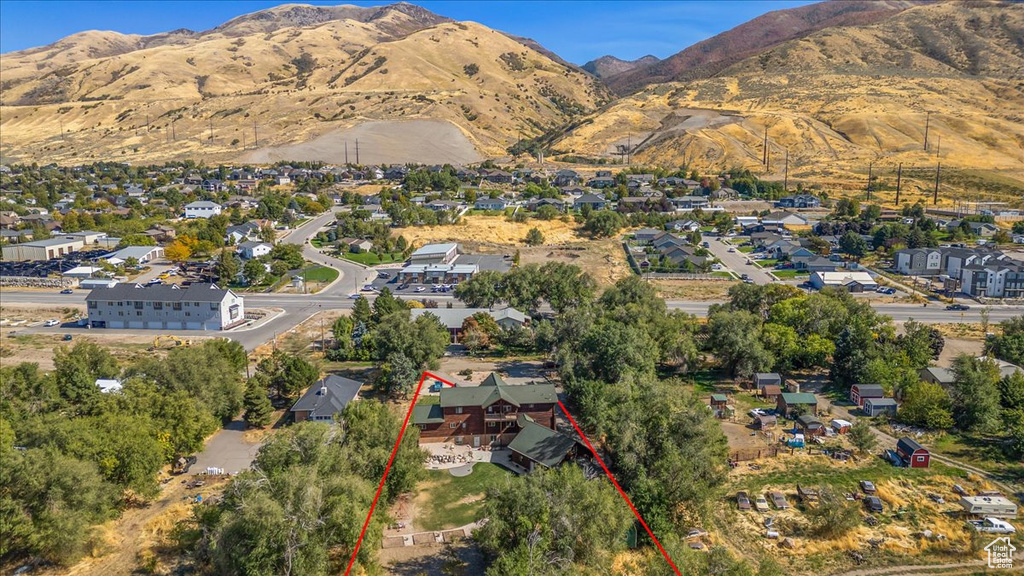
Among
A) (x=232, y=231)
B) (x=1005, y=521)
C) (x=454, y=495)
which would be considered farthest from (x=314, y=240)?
(x=1005, y=521)

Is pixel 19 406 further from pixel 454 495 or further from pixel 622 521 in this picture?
pixel 622 521

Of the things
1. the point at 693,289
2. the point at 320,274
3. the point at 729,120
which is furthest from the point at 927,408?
the point at 729,120

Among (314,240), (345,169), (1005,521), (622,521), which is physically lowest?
(1005,521)

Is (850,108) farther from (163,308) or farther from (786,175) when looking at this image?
(163,308)

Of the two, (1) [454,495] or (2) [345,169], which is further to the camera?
(2) [345,169]

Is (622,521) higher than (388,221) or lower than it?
lower

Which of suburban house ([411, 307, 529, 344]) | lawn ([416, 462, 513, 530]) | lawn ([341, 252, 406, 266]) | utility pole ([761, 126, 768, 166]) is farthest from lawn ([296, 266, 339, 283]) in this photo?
utility pole ([761, 126, 768, 166])

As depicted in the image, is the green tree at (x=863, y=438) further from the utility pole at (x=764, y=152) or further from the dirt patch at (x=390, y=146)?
the dirt patch at (x=390, y=146)
